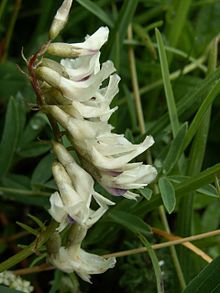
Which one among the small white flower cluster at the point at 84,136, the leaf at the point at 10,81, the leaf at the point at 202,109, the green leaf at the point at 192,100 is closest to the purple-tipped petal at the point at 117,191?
the small white flower cluster at the point at 84,136

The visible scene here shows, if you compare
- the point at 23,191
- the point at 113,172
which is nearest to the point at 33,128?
the point at 23,191

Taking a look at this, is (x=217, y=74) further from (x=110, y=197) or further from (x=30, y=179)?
(x=30, y=179)

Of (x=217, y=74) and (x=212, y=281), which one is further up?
(x=217, y=74)

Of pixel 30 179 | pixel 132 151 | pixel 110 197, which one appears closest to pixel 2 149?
pixel 30 179

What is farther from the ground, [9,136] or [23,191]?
[9,136]

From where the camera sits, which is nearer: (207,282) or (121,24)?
(207,282)

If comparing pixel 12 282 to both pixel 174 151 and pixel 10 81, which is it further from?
pixel 10 81

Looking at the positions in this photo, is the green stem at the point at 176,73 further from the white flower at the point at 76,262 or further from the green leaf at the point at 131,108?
the white flower at the point at 76,262
